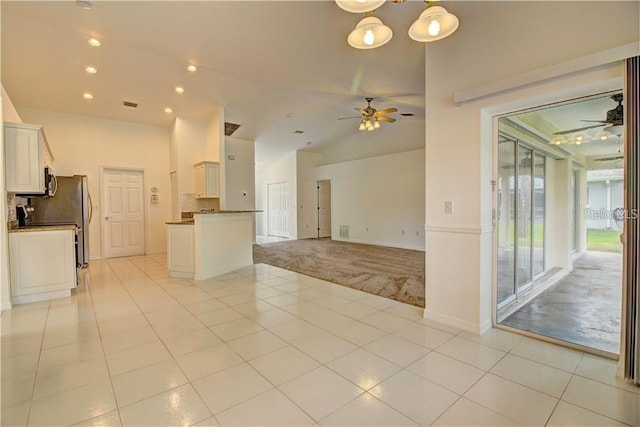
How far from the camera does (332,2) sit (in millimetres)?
2729

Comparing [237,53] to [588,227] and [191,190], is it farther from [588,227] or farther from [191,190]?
[588,227]

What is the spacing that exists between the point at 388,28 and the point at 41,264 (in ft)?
15.4

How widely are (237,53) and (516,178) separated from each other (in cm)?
398

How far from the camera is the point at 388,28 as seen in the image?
1.97m

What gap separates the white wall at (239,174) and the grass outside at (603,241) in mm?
7336

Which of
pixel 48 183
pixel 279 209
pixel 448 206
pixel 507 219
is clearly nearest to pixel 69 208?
pixel 48 183

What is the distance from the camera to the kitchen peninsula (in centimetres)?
458

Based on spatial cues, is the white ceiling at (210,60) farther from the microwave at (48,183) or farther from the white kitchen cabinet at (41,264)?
the white kitchen cabinet at (41,264)

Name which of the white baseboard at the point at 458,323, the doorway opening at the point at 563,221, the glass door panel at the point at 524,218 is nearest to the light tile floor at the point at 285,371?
the white baseboard at the point at 458,323

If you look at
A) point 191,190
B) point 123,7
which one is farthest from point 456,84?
point 191,190

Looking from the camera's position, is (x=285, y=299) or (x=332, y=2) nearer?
(x=332, y=2)

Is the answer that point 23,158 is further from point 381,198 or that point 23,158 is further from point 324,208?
point 324,208

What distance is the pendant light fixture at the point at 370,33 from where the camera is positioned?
198 cm

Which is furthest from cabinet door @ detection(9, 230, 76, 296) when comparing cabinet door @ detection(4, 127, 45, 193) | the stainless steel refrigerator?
the stainless steel refrigerator
